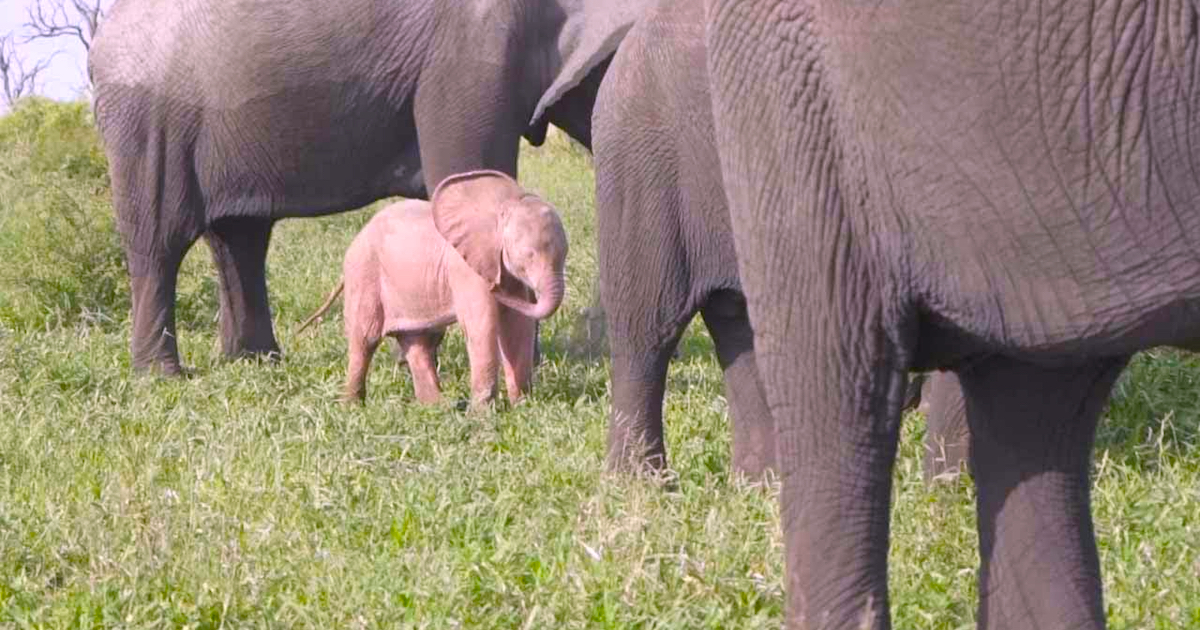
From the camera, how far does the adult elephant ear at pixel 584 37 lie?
5.98 meters

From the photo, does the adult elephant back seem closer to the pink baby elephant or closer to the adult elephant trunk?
the pink baby elephant

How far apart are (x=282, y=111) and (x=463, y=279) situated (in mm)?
1435

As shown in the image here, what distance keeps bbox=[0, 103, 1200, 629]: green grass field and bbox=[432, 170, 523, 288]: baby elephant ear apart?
1.67 feet

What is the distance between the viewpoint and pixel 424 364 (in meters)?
6.51

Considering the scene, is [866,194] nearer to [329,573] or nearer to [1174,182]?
[1174,182]

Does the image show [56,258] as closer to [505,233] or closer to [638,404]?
[505,233]

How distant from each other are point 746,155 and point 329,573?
1.48m

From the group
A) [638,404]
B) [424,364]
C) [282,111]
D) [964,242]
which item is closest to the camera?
[964,242]

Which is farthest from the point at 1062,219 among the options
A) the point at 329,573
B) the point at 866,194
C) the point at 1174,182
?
the point at 329,573

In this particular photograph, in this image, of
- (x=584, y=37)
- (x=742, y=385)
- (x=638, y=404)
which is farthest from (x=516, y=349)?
(x=742, y=385)

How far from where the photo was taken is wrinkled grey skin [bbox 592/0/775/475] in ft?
14.5

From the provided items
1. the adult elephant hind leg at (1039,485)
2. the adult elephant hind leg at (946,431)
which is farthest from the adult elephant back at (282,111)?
the adult elephant hind leg at (1039,485)

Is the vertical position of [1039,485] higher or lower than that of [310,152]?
lower

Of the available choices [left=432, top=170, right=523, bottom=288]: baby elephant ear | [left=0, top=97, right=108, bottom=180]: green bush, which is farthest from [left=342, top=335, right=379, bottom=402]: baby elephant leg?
[left=0, top=97, right=108, bottom=180]: green bush
